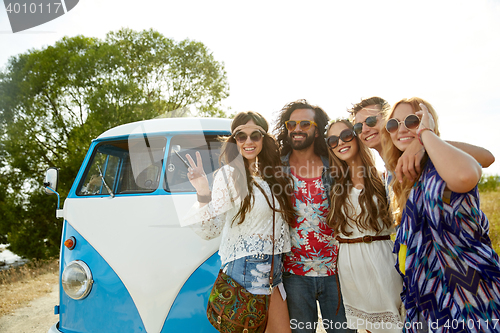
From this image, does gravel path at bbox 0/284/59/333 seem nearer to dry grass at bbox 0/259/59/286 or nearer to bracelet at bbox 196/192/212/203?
dry grass at bbox 0/259/59/286

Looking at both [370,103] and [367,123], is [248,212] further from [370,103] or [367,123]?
[370,103]

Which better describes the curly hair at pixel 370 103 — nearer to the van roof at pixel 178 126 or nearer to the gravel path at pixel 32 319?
the van roof at pixel 178 126

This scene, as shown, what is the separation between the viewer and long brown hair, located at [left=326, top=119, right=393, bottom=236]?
205 centimetres

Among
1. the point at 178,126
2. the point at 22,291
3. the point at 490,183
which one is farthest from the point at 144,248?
the point at 490,183

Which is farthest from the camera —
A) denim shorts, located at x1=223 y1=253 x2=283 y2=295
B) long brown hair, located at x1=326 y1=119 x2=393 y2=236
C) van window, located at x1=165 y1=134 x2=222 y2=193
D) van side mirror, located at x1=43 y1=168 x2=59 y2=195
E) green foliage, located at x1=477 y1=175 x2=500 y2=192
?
green foliage, located at x1=477 y1=175 x2=500 y2=192

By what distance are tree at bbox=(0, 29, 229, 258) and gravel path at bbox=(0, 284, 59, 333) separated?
24.3 ft

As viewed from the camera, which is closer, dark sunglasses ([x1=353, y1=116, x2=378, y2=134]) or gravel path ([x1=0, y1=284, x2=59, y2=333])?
dark sunglasses ([x1=353, y1=116, x2=378, y2=134])

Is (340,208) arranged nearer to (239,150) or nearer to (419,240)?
(419,240)

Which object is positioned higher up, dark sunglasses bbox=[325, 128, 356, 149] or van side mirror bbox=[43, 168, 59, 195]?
dark sunglasses bbox=[325, 128, 356, 149]

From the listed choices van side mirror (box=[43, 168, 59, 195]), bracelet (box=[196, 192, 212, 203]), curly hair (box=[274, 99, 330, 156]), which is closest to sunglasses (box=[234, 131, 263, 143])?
bracelet (box=[196, 192, 212, 203])

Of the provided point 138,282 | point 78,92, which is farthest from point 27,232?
point 138,282

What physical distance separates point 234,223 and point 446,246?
3.61 feet

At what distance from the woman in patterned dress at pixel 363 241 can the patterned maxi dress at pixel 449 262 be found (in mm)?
304

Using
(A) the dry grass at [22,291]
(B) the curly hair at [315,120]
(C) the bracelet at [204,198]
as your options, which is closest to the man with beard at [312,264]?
(B) the curly hair at [315,120]
